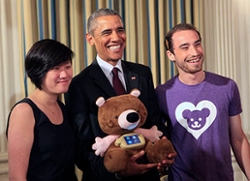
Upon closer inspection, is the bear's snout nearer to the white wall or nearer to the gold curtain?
the gold curtain

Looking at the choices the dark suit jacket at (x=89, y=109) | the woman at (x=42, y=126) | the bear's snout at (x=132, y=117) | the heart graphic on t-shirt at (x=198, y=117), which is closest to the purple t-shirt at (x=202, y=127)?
the heart graphic on t-shirt at (x=198, y=117)

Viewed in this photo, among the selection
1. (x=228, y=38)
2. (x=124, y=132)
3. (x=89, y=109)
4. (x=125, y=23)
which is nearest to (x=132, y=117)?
(x=124, y=132)

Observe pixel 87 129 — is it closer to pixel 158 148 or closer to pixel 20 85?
pixel 158 148

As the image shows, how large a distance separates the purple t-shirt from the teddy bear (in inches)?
8.8

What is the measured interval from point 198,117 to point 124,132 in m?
0.37

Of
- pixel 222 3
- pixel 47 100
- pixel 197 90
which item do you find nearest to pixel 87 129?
pixel 47 100

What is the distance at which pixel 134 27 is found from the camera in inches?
84.7

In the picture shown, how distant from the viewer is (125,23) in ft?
7.10

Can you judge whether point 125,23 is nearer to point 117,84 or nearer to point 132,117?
point 117,84

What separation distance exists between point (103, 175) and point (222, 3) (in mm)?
1593

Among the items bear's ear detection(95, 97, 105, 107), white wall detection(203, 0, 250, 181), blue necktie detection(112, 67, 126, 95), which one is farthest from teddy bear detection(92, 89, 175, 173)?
white wall detection(203, 0, 250, 181)

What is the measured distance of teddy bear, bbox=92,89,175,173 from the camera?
1.24 meters

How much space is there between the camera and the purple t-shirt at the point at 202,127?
1469 mm

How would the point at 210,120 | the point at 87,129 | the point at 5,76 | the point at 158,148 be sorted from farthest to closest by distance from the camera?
the point at 5,76
the point at 210,120
the point at 87,129
the point at 158,148
